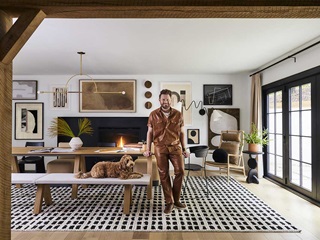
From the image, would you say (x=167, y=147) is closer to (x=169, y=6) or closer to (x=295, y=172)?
(x=169, y=6)

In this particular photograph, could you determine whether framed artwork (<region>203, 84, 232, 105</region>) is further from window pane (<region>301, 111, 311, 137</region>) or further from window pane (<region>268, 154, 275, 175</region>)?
window pane (<region>301, 111, 311, 137</region>)

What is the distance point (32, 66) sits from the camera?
14.8 feet

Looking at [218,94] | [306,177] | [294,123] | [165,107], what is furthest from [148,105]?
[306,177]

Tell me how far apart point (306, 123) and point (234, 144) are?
1399 millimetres

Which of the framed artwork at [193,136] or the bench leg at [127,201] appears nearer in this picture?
the bench leg at [127,201]

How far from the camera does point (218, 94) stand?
206 inches

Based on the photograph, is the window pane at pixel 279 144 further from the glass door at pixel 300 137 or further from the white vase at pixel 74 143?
the white vase at pixel 74 143

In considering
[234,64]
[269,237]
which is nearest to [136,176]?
[269,237]

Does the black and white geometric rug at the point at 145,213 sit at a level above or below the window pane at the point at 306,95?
below

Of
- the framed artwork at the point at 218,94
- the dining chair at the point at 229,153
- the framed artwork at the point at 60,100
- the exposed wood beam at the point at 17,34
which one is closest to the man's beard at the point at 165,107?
the exposed wood beam at the point at 17,34

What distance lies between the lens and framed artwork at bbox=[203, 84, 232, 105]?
522 centimetres

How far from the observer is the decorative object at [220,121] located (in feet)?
17.0

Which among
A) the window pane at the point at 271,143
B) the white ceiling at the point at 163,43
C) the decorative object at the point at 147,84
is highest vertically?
the white ceiling at the point at 163,43

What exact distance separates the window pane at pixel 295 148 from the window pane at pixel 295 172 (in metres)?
0.11
